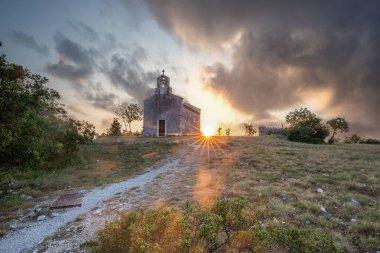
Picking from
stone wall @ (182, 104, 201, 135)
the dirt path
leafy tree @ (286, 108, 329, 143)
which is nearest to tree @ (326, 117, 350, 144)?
leafy tree @ (286, 108, 329, 143)

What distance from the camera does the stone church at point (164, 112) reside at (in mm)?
41500

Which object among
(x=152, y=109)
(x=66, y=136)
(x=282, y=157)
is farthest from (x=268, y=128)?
(x=66, y=136)

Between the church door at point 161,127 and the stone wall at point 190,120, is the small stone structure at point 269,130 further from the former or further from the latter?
the church door at point 161,127

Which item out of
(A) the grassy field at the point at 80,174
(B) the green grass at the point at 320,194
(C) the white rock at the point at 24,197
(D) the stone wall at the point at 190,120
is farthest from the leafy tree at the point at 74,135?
(D) the stone wall at the point at 190,120

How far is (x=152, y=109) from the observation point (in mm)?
42625

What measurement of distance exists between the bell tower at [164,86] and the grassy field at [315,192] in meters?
25.7

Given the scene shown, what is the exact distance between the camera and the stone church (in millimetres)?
41500

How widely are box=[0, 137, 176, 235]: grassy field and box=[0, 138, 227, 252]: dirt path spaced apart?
1.34 meters

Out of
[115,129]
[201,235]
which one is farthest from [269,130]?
[201,235]

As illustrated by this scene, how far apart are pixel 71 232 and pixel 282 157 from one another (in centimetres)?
1637

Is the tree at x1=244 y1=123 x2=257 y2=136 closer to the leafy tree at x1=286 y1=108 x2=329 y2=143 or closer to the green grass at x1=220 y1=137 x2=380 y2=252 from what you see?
the leafy tree at x1=286 y1=108 x2=329 y2=143

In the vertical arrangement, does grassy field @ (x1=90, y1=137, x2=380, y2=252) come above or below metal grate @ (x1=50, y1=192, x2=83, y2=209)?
above

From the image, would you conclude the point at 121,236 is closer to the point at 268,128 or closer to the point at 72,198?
the point at 72,198

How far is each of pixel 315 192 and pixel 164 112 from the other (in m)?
33.0
